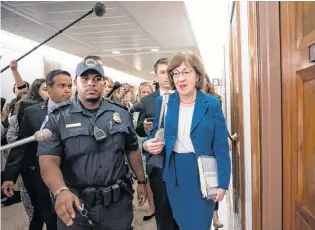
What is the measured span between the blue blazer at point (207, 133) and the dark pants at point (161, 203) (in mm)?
453

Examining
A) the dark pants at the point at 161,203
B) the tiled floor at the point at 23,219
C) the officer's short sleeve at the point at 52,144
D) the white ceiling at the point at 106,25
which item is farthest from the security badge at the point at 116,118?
the white ceiling at the point at 106,25

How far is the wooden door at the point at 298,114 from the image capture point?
99 centimetres

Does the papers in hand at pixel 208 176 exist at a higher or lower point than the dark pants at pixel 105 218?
higher

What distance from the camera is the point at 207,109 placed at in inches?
68.8

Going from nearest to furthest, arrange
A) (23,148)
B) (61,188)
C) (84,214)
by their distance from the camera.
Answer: (61,188), (84,214), (23,148)

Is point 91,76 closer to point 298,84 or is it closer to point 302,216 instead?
point 298,84

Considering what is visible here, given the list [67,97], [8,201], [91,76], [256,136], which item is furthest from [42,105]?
[8,201]

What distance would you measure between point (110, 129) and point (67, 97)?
98 cm

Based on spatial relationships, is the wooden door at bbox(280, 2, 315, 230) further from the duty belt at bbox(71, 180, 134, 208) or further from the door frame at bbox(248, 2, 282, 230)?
the duty belt at bbox(71, 180, 134, 208)

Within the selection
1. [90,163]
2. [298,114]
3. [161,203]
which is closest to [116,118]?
[90,163]

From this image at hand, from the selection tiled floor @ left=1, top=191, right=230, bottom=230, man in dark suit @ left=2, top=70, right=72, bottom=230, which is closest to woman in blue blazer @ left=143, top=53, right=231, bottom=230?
man in dark suit @ left=2, top=70, right=72, bottom=230

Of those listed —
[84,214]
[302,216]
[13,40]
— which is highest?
[13,40]

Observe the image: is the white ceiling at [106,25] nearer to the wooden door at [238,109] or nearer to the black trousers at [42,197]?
the wooden door at [238,109]

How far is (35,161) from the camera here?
2430 mm
